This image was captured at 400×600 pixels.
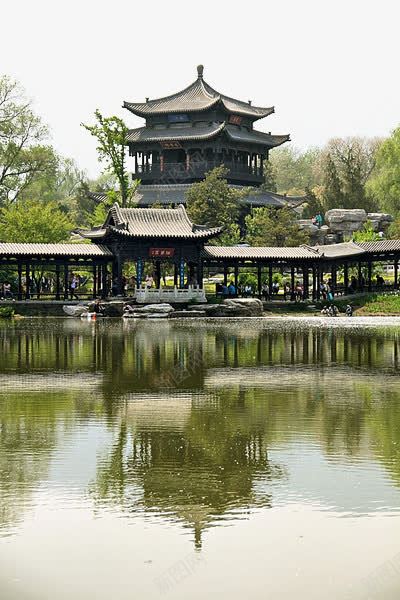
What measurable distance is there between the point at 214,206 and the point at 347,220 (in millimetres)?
14329

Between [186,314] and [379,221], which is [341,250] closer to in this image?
[186,314]

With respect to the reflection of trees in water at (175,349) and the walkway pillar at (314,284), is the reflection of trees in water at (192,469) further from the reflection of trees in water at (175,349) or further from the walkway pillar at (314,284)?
the walkway pillar at (314,284)

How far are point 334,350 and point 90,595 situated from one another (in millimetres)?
21569

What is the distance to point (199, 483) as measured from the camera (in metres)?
10.6

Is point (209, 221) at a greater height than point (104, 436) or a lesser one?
greater

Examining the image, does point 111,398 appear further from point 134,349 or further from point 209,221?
point 209,221

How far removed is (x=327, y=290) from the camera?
5434cm

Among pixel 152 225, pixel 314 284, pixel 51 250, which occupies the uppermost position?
pixel 152 225

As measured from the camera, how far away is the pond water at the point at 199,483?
25.1 ft

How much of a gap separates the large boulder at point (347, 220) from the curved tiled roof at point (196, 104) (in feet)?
40.3

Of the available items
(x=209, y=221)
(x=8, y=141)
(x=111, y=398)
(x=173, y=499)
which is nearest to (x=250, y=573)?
(x=173, y=499)

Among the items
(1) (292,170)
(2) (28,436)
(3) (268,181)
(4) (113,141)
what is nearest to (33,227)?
(4) (113,141)

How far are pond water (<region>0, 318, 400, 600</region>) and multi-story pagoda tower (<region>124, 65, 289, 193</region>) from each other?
5426 centimetres

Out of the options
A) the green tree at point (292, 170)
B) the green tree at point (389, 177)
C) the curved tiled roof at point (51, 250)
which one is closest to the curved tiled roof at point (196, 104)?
the green tree at point (389, 177)
